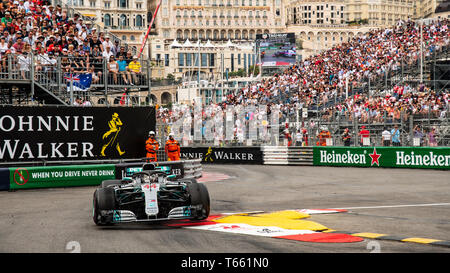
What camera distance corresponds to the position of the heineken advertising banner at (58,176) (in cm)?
1983

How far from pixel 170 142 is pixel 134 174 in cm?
1119

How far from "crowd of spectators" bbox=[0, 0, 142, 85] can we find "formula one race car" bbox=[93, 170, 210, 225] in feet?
41.2

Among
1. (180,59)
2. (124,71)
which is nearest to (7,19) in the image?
(124,71)

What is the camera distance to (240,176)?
2481 cm

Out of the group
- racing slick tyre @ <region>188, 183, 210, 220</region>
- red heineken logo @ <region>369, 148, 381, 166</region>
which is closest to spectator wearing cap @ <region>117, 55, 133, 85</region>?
red heineken logo @ <region>369, 148, 381, 166</region>

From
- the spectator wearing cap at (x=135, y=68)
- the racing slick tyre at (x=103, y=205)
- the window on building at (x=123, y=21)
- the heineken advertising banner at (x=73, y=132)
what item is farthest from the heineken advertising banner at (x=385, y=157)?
the window on building at (x=123, y=21)

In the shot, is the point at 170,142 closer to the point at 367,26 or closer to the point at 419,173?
the point at 419,173

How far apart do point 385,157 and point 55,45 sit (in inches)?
557

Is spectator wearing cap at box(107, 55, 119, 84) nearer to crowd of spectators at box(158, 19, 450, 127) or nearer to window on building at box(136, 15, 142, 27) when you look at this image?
crowd of spectators at box(158, 19, 450, 127)

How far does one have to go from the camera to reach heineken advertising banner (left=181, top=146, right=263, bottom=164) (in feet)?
111

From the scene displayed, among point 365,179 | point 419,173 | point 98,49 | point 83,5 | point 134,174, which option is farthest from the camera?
point 83,5

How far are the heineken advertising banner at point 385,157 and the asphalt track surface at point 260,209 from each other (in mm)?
2599

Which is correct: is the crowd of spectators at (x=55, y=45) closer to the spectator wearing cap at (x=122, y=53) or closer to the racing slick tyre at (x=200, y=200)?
the spectator wearing cap at (x=122, y=53)
